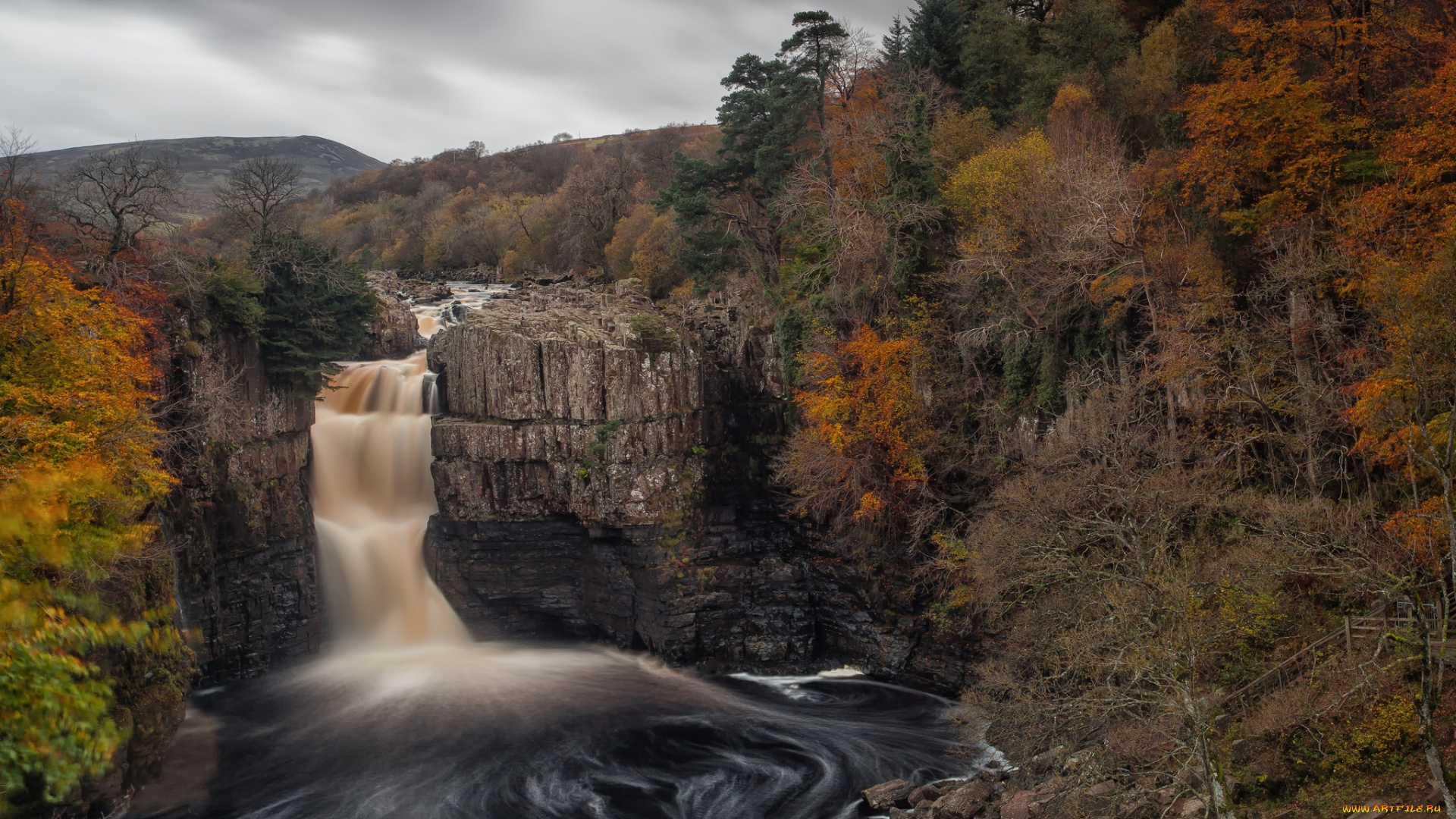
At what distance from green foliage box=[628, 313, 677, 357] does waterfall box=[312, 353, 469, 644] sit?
8902 millimetres

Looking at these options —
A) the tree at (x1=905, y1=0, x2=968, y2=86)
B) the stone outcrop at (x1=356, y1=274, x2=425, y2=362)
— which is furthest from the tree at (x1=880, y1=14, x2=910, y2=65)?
the stone outcrop at (x1=356, y1=274, x2=425, y2=362)

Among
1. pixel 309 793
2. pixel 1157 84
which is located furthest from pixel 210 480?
pixel 1157 84

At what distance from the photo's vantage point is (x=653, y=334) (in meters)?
32.5

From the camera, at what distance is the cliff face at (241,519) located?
28109 millimetres

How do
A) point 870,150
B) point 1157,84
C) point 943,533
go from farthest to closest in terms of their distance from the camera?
point 870,150 < point 1157,84 < point 943,533

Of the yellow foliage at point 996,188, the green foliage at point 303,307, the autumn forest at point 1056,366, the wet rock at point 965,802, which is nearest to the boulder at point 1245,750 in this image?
the autumn forest at point 1056,366

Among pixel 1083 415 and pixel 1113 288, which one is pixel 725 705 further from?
pixel 1113 288

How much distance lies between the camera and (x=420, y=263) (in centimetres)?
6272

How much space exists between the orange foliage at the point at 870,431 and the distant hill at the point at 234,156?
63.8m

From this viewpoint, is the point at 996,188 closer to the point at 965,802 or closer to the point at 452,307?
the point at 965,802

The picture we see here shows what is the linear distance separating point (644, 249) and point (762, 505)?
16.9 meters

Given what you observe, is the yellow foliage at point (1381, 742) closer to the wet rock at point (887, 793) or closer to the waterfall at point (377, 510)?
the wet rock at point (887, 793)

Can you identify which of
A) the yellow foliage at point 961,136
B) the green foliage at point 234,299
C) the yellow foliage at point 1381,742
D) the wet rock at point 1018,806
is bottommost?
the wet rock at point 1018,806

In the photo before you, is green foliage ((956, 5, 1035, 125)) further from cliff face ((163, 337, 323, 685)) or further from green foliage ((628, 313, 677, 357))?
cliff face ((163, 337, 323, 685))
